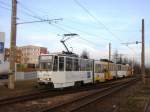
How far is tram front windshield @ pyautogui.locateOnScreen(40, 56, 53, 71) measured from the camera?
27.2 meters

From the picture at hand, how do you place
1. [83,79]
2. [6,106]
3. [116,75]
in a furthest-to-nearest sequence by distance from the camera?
1. [116,75]
2. [83,79]
3. [6,106]

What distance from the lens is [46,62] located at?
27.5 metres

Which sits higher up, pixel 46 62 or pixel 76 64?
pixel 46 62

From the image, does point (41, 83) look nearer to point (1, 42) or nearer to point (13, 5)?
point (1, 42)

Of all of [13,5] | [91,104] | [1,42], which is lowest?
[91,104]

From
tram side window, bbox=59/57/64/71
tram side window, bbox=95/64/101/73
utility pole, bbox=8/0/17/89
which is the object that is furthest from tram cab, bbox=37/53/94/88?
tram side window, bbox=95/64/101/73

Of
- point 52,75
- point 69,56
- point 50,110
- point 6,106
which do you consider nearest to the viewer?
point 50,110

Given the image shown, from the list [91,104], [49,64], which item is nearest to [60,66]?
[49,64]

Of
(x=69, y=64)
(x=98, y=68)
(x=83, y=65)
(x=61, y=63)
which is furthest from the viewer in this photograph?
(x=98, y=68)

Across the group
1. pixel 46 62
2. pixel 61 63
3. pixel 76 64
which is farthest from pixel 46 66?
pixel 76 64

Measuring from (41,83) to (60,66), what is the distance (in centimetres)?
209

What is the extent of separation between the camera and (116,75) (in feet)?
188

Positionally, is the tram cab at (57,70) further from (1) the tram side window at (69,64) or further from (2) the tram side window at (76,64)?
(2) the tram side window at (76,64)

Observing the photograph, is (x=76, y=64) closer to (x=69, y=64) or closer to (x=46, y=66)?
(x=69, y=64)
